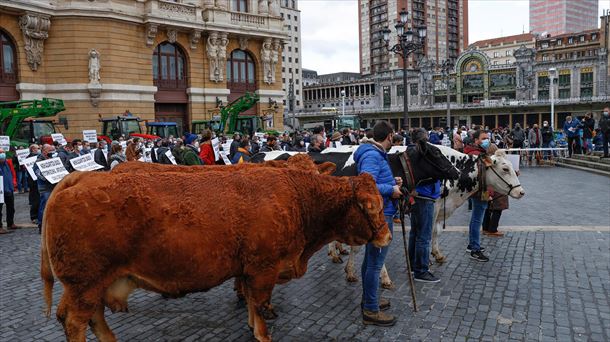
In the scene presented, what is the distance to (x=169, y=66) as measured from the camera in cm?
3978

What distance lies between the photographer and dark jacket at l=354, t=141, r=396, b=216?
18.5 feet

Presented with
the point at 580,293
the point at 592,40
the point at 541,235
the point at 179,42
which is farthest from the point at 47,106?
the point at 592,40

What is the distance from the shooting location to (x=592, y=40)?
104062 millimetres

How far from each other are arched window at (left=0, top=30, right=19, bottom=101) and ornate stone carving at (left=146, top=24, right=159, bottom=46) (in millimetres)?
9087

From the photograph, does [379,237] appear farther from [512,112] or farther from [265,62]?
[512,112]

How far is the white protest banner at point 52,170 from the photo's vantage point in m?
10.8

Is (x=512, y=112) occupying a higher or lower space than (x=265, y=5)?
lower

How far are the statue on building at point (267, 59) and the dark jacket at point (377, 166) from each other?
40.3 metres

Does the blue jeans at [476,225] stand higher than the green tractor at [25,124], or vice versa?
the green tractor at [25,124]

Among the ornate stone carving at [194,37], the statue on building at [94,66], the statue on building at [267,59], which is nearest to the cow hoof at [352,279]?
the statue on building at [94,66]

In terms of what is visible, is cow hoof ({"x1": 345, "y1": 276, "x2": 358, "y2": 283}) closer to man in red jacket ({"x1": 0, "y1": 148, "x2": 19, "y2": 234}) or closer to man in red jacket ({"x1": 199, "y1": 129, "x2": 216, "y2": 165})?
man in red jacket ({"x1": 199, "y1": 129, "x2": 216, "y2": 165})

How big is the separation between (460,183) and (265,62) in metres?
38.3

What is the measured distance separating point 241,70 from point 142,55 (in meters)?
9.87

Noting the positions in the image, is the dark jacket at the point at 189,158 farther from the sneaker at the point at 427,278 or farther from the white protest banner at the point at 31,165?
the sneaker at the point at 427,278
